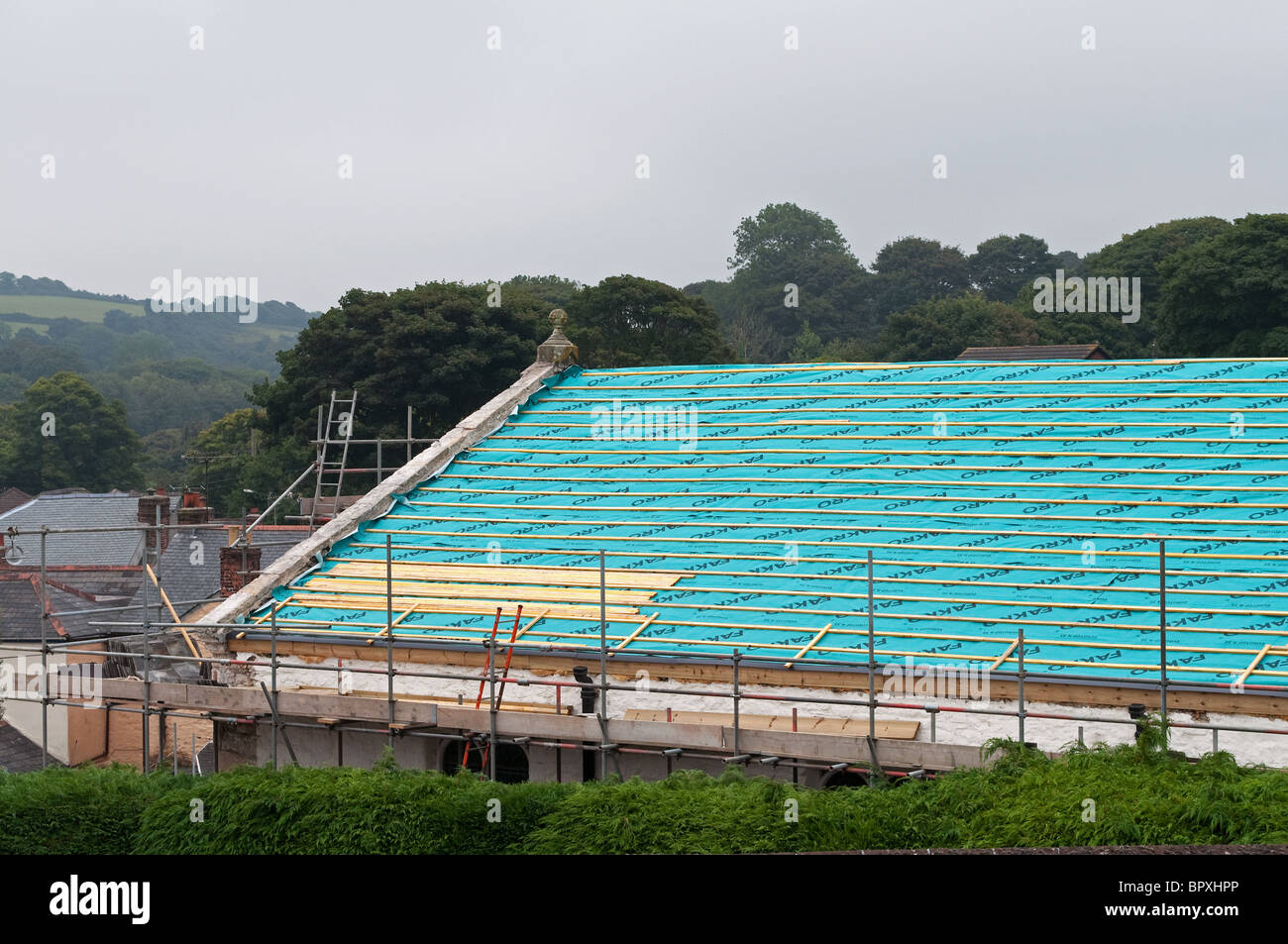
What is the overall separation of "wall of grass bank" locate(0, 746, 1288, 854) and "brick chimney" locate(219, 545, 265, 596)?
8.18 metres

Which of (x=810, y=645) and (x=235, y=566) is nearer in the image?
(x=810, y=645)

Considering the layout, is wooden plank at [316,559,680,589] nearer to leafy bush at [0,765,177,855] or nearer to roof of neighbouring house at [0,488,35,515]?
leafy bush at [0,765,177,855]

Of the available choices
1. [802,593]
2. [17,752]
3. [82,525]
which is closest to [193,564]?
[17,752]

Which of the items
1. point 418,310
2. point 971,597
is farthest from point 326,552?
point 418,310

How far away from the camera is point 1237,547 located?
16.6m

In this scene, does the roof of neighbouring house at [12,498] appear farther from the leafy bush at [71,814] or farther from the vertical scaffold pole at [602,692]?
the vertical scaffold pole at [602,692]

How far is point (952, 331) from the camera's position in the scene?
70.2 metres

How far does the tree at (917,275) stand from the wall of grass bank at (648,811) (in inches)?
3571

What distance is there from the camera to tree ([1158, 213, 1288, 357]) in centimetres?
5138

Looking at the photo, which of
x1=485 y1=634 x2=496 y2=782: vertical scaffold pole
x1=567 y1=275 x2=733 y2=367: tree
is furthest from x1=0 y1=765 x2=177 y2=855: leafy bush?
x1=567 y1=275 x2=733 y2=367: tree

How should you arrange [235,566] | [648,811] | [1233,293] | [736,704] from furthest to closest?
[1233,293]
[235,566]
[736,704]
[648,811]

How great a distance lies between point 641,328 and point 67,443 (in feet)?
151

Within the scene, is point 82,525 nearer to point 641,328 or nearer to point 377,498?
point 641,328

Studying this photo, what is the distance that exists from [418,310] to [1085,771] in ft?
149
